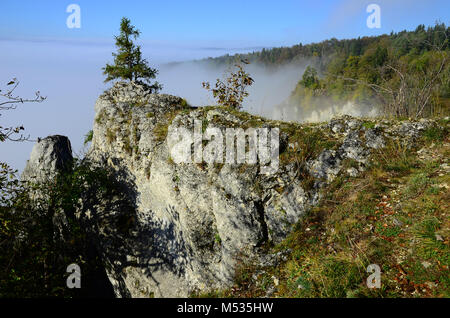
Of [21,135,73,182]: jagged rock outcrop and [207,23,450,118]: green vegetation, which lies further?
[21,135,73,182]: jagged rock outcrop

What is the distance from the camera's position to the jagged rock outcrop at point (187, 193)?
11.0m

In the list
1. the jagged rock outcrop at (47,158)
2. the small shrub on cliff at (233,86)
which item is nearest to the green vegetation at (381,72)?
the small shrub on cliff at (233,86)

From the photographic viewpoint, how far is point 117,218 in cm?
1617

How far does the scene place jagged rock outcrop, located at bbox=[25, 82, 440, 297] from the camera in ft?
36.0

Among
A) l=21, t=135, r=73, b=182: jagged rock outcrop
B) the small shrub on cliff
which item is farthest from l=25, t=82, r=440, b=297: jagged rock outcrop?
the small shrub on cliff

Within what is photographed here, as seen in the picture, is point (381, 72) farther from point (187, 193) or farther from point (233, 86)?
point (187, 193)

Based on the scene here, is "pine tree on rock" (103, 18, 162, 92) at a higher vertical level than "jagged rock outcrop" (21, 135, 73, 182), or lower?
higher

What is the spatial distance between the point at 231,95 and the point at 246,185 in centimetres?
806

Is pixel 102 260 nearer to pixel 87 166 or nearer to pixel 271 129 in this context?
pixel 87 166

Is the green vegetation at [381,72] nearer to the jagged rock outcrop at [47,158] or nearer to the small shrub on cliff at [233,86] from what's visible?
the small shrub on cliff at [233,86]
